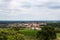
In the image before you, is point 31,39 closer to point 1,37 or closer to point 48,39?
point 48,39

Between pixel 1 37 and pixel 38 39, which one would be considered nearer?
pixel 1 37

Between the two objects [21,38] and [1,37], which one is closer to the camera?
[1,37]

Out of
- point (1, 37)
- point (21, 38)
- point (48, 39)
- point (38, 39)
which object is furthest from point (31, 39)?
point (1, 37)

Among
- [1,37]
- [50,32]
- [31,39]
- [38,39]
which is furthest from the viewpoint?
[31,39]

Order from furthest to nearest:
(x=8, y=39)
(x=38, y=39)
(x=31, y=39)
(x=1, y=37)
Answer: (x=31, y=39)
(x=38, y=39)
(x=8, y=39)
(x=1, y=37)

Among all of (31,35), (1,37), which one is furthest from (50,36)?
(1,37)

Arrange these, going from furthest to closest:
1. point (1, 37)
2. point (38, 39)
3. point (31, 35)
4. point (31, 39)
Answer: point (31, 35), point (31, 39), point (38, 39), point (1, 37)

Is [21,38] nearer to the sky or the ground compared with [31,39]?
nearer to the sky

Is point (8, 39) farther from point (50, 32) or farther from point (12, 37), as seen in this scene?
point (50, 32)

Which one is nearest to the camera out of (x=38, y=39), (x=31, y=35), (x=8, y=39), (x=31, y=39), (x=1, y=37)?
(x=1, y=37)
